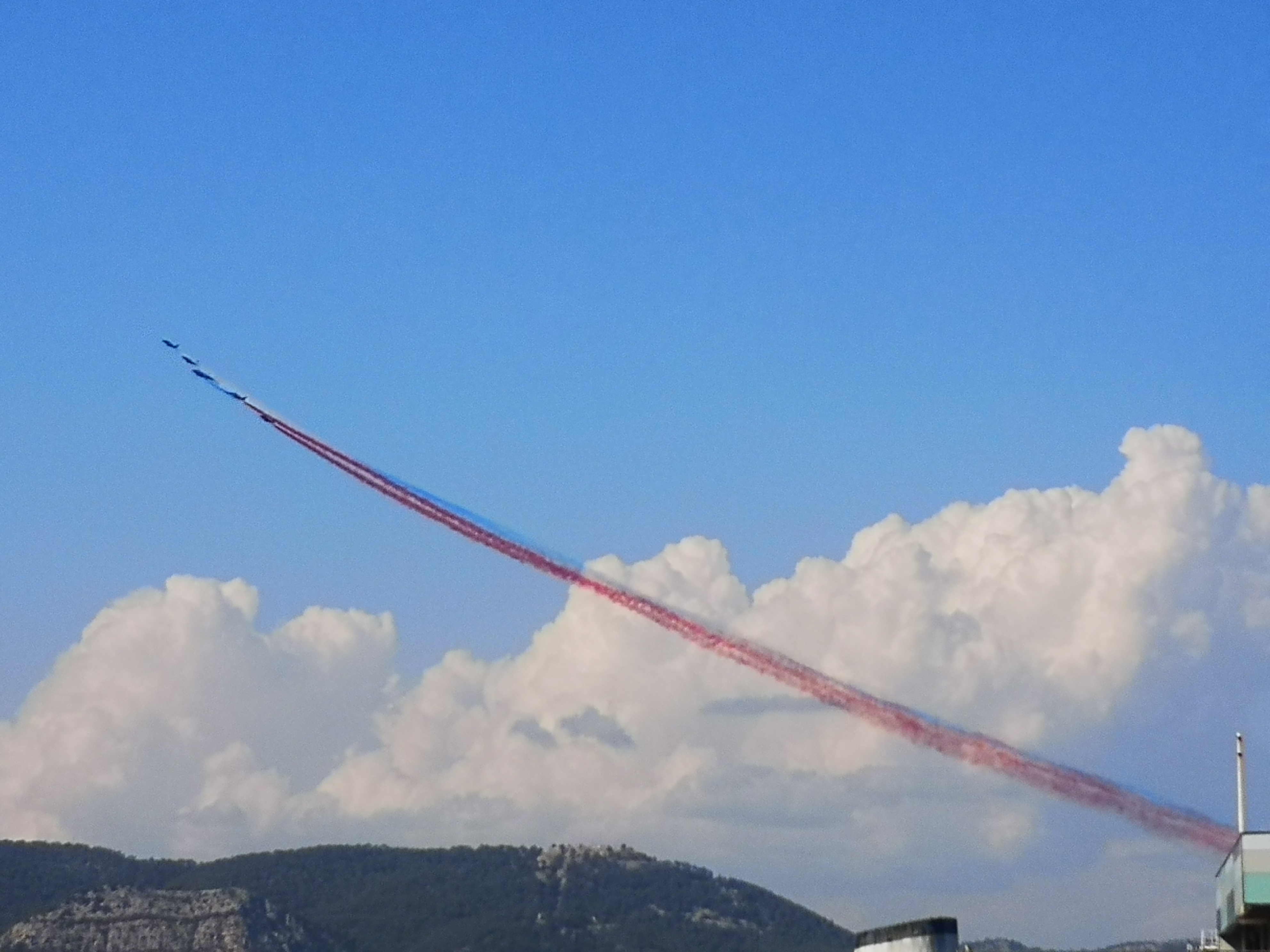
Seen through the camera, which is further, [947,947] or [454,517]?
[947,947]

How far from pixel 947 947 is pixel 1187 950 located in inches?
952

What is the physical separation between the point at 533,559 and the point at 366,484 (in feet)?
43.9

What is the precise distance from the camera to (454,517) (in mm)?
156625

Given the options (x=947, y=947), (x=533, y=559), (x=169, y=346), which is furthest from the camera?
(x=947, y=947)

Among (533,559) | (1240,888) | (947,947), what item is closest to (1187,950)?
(947,947)

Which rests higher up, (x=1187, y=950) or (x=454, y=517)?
(x=454, y=517)

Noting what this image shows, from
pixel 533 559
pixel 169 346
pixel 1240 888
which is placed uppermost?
pixel 169 346

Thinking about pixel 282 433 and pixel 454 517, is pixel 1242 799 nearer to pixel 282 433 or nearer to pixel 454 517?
pixel 454 517

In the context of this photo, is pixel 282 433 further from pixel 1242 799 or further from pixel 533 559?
pixel 1242 799

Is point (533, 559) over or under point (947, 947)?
over

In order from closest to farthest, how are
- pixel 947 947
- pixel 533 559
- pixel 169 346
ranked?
pixel 533 559, pixel 169 346, pixel 947 947

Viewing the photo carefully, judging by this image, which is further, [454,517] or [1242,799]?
[1242,799]

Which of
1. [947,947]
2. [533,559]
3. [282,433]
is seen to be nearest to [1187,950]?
[947,947]

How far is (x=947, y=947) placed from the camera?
186500 millimetres
